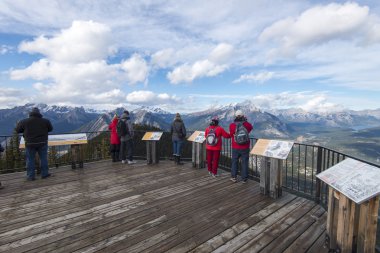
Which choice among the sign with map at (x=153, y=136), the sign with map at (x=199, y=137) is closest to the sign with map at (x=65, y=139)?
the sign with map at (x=153, y=136)

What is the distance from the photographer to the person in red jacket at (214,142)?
26.3ft

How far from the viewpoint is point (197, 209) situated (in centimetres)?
563

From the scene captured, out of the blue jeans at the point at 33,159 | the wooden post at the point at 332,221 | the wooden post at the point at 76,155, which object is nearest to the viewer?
the wooden post at the point at 332,221

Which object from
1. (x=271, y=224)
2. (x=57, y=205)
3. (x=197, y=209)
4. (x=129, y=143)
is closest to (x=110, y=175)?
(x=129, y=143)

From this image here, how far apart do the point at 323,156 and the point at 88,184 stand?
7.11m

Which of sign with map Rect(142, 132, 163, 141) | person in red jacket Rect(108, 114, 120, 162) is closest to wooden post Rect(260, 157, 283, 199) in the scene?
sign with map Rect(142, 132, 163, 141)

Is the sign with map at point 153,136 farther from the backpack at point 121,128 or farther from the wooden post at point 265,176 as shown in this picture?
the wooden post at point 265,176

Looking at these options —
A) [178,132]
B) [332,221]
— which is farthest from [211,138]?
[332,221]

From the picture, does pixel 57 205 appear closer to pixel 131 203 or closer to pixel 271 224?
pixel 131 203

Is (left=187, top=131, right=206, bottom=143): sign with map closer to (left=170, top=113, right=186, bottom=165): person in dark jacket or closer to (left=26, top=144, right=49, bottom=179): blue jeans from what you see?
(left=170, top=113, right=186, bottom=165): person in dark jacket

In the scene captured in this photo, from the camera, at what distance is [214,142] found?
26.5 feet

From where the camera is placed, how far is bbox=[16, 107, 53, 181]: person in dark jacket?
303 inches

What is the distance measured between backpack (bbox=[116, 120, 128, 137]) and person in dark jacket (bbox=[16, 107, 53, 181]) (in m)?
2.54

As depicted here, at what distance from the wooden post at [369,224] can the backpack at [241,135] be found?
12.8ft
